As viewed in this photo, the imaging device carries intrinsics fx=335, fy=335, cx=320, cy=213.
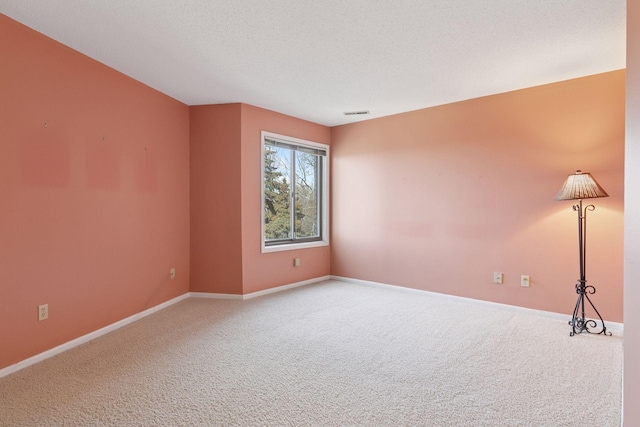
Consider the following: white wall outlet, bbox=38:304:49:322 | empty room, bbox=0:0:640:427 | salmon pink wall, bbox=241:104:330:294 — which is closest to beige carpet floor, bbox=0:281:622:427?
empty room, bbox=0:0:640:427

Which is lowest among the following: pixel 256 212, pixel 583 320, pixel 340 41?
pixel 583 320

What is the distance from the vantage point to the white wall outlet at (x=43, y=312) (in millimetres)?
2537

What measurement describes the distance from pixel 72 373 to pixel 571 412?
3192 mm

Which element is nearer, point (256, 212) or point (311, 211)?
point (256, 212)

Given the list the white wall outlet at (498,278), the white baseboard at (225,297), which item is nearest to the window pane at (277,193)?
the white baseboard at (225,297)

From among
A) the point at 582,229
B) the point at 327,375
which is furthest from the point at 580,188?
the point at 327,375

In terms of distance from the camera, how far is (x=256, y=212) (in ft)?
14.4

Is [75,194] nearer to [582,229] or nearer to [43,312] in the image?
[43,312]

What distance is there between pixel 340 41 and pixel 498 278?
3.04 metres

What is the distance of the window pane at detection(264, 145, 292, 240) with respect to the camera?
15.2 ft

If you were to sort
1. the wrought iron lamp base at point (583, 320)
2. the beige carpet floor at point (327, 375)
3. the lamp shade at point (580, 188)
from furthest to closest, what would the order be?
the wrought iron lamp base at point (583, 320) < the lamp shade at point (580, 188) < the beige carpet floor at point (327, 375)

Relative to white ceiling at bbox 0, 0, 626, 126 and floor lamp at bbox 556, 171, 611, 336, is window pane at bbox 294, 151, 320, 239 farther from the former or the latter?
floor lamp at bbox 556, 171, 611, 336

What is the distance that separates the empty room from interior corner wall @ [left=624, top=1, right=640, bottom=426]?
0.02 metres

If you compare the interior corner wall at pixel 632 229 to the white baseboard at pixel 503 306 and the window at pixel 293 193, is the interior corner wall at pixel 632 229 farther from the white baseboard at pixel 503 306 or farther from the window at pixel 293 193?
the window at pixel 293 193
